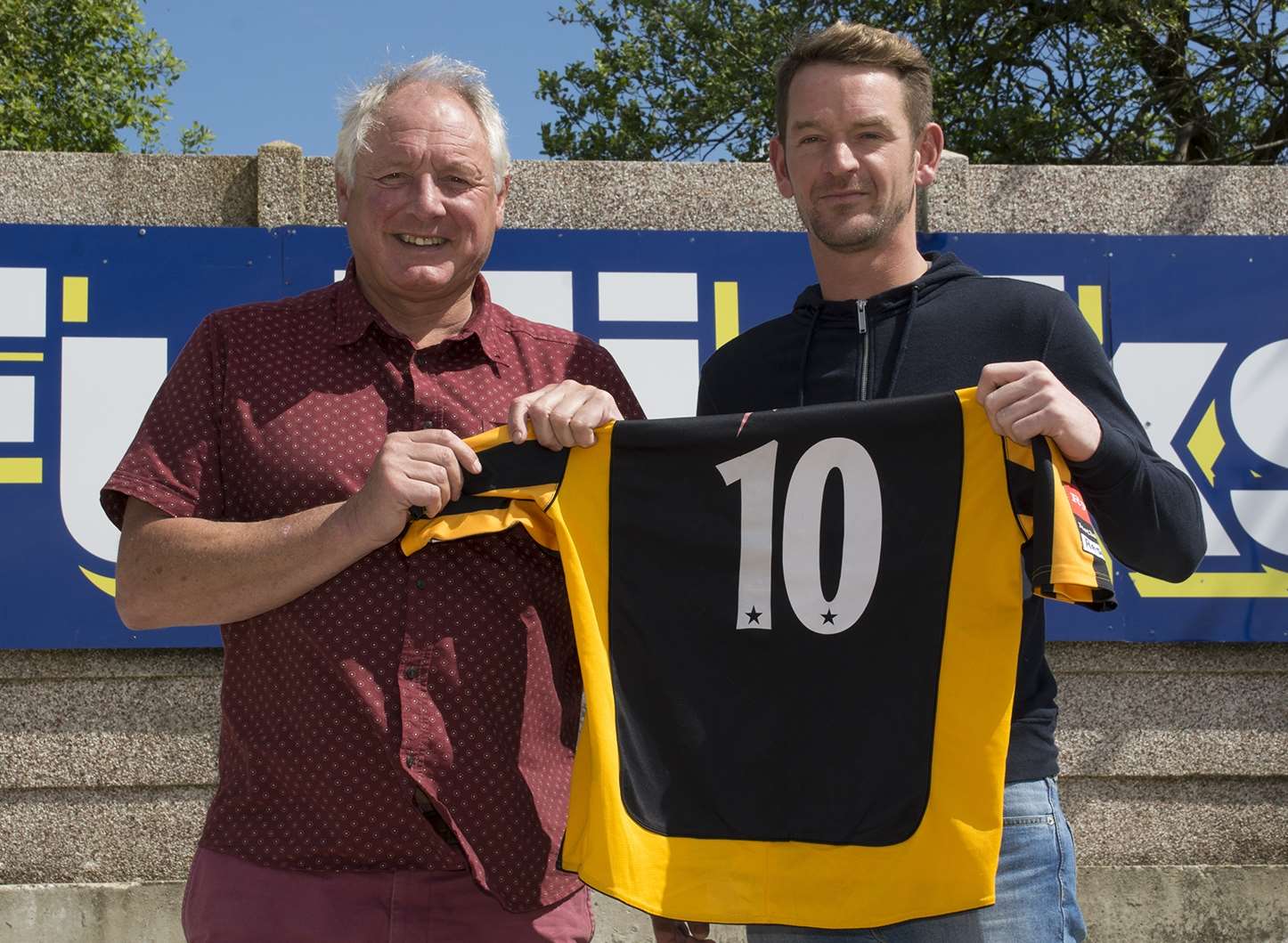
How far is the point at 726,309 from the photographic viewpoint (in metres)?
4.41

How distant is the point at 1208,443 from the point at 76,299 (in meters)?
3.76

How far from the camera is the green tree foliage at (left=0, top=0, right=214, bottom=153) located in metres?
13.3

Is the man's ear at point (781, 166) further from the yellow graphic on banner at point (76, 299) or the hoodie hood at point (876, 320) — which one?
the yellow graphic on banner at point (76, 299)

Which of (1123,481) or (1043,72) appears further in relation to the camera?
(1043,72)

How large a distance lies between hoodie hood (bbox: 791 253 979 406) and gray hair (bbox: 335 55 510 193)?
66 cm

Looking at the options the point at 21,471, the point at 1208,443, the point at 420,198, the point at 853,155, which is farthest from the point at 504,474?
the point at 1208,443

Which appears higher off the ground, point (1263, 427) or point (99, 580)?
point (1263, 427)

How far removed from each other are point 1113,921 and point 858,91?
3.18 metres

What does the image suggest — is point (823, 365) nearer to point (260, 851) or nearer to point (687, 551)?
point (687, 551)

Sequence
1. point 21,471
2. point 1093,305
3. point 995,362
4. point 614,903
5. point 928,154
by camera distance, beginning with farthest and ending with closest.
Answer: point 1093,305 < point 614,903 < point 21,471 < point 928,154 < point 995,362

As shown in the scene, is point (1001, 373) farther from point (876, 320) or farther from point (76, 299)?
point (76, 299)

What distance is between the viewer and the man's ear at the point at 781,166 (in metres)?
2.47

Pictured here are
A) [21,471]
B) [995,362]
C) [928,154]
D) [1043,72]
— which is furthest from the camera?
[1043,72]

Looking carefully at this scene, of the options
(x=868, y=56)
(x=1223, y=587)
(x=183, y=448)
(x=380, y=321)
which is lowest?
(x=1223, y=587)
